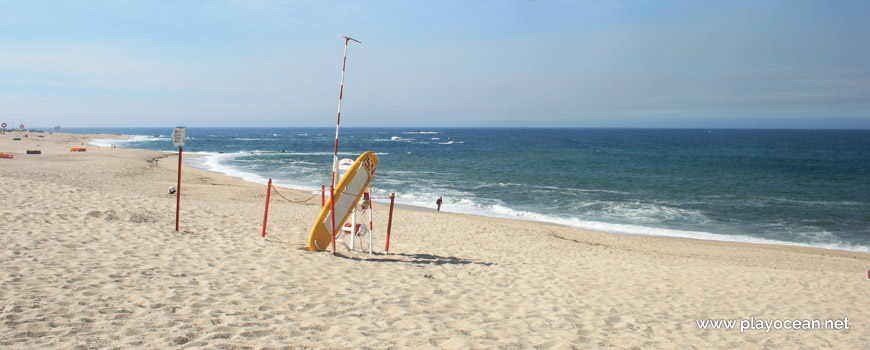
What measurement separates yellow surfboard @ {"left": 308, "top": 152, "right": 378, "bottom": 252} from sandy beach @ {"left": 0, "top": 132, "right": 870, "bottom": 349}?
41 cm

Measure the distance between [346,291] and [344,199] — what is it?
279 centimetres

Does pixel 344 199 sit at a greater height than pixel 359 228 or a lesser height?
greater

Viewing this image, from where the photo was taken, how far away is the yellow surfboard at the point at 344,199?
26.2ft

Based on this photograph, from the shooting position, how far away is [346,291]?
5.68 metres

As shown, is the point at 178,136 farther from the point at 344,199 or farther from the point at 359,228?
the point at 359,228

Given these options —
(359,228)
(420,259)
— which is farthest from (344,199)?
(420,259)

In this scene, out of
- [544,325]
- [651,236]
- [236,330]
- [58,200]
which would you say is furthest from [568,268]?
[58,200]

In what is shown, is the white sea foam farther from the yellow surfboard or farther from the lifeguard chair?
the yellow surfboard

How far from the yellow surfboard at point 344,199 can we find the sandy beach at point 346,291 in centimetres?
41

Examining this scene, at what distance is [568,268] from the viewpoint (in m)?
8.51

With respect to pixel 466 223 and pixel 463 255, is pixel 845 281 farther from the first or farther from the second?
pixel 466 223

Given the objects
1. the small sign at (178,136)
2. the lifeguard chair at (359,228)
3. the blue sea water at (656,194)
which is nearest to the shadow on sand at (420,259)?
the lifeguard chair at (359,228)

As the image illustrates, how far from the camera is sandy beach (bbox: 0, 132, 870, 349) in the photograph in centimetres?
412

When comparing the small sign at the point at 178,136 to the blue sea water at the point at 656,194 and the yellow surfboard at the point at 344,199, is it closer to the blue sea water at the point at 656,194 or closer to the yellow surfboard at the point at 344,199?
the yellow surfboard at the point at 344,199
